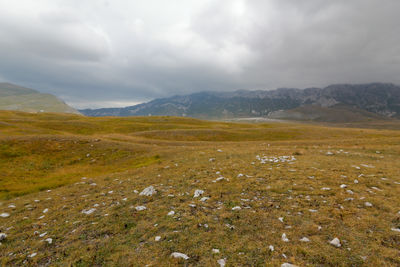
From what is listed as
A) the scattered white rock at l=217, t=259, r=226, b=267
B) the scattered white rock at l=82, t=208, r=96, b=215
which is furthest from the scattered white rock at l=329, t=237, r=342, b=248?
the scattered white rock at l=82, t=208, r=96, b=215

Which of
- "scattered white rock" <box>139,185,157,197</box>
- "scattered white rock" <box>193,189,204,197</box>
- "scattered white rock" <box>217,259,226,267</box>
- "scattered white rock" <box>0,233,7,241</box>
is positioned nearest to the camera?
"scattered white rock" <box>217,259,226,267</box>

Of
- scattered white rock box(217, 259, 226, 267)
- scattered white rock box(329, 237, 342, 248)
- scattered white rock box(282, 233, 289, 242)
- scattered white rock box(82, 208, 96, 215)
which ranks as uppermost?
scattered white rock box(329, 237, 342, 248)

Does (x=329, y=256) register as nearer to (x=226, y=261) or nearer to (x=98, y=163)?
(x=226, y=261)

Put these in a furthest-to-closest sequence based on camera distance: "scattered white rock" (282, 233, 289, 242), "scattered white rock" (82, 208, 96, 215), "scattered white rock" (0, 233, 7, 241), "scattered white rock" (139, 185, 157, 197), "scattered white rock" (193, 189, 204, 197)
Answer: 1. "scattered white rock" (139, 185, 157, 197)
2. "scattered white rock" (193, 189, 204, 197)
3. "scattered white rock" (82, 208, 96, 215)
4. "scattered white rock" (0, 233, 7, 241)
5. "scattered white rock" (282, 233, 289, 242)

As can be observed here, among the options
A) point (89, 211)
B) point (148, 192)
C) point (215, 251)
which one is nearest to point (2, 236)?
point (89, 211)

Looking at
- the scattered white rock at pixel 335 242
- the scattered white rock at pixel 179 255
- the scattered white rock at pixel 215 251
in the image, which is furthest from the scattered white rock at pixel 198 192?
the scattered white rock at pixel 335 242

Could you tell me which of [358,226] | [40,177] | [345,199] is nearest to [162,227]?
[358,226]

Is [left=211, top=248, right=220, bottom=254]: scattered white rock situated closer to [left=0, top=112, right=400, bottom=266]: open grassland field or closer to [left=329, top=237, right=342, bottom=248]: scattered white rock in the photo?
[left=0, top=112, right=400, bottom=266]: open grassland field

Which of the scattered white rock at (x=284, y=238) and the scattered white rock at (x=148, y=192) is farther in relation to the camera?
the scattered white rock at (x=148, y=192)

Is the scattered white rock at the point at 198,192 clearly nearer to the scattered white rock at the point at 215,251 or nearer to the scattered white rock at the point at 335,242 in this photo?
the scattered white rock at the point at 215,251

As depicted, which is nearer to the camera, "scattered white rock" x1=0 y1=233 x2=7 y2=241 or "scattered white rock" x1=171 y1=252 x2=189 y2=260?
"scattered white rock" x1=171 y1=252 x2=189 y2=260

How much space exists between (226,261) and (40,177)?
1112 inches

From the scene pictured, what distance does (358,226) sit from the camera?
299 inches

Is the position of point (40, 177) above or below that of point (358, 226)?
below
